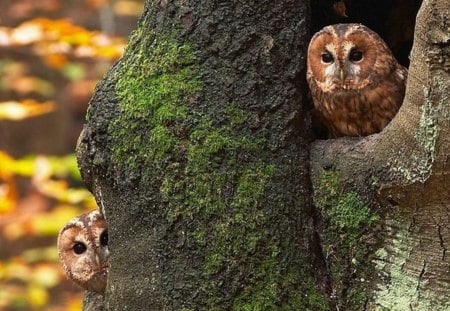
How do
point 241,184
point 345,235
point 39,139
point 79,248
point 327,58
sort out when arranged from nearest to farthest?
1. point 345,235
2. point 241,184
3. point 327,58
4. point 79,248
5. point 39,139

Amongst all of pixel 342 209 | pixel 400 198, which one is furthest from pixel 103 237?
pixel 400 198

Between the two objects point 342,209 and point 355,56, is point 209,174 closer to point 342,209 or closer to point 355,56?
point 342,209

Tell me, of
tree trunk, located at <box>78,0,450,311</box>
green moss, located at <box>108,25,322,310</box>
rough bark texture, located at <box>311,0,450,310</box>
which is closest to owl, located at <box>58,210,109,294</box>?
tree trunk, located at <box>78,0,450,311</box>

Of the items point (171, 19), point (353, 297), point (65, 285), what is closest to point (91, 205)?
point (65, 285)

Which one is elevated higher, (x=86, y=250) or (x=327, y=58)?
(x=327, y=58)

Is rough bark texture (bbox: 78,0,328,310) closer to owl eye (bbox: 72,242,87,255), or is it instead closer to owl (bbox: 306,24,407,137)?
owl (bbox: 306,24,407,137)

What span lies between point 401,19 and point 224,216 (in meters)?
1.27

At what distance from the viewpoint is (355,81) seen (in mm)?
2686

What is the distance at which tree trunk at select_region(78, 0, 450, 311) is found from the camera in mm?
2109

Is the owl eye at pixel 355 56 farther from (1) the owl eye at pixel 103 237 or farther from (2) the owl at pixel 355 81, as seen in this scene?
(1) the owl eye at pixel 103 237

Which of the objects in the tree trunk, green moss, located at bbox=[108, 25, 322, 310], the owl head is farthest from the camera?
the owl head

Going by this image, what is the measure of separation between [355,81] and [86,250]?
157cm

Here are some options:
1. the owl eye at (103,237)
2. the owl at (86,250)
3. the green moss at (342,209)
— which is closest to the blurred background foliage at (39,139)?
the owl at (86,250)

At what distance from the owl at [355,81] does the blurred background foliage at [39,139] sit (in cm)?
245
